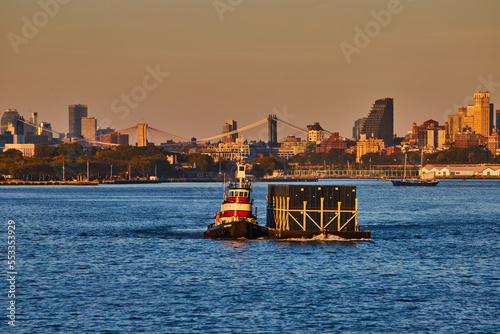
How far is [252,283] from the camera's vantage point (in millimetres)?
41781

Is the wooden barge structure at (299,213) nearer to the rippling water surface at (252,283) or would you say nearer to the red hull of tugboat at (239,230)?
the red hull of tugboat at (239,230)

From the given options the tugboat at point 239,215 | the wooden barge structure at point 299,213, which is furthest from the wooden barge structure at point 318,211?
the tugboat at point 239,215

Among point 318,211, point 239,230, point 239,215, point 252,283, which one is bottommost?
point 252,283

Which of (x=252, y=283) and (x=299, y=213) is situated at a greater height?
(x=299, y=213)

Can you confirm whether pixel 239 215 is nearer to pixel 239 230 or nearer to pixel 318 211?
pixel 239 230

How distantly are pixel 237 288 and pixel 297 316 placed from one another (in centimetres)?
660

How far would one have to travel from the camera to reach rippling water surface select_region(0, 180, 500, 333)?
109ft

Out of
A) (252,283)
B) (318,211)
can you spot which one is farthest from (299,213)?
(252,283)

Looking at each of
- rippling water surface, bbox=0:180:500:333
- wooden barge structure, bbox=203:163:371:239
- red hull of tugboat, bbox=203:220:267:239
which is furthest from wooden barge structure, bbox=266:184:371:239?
red hull of tugboat, bbox=203:220:267:239

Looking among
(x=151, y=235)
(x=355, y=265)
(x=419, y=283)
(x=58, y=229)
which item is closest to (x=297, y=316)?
(x=419, y=283)

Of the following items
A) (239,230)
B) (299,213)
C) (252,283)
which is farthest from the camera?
(239,230)

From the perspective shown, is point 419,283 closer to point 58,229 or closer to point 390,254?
point 390,254

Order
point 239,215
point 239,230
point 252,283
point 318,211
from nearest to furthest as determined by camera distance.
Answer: point 252,283 → point 318,211 → point 239,230 → point 239,215

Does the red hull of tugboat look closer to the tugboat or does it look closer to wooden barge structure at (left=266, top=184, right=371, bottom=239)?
the tugboat
